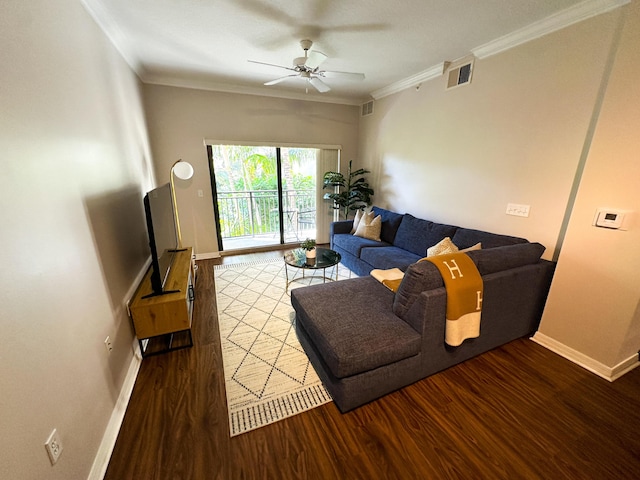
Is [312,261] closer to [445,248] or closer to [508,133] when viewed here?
[445,248]

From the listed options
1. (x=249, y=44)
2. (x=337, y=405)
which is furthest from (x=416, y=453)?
(x=249, y=44)

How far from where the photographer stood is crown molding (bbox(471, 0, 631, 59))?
1903mm

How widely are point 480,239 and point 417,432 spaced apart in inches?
80.4

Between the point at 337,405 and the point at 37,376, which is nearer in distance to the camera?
the point at 37,376

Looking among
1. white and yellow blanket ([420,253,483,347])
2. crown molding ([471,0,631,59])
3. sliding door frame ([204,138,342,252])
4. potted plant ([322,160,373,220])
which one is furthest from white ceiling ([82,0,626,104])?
white and yellow blanket ([420,253,483,347])

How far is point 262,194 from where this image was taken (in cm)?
512

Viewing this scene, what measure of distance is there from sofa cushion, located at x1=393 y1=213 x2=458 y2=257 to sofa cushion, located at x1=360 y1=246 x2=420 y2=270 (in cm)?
10

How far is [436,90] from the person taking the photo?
3.31 meters

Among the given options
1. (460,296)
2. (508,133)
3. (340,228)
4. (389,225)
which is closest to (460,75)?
(508,133)

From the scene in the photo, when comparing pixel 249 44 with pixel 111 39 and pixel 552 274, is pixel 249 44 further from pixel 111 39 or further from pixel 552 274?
pixel 552 274

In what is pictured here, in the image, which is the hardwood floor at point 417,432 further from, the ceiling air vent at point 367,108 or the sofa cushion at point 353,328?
the ceiling air vent at point 367,108

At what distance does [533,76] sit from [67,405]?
402cm

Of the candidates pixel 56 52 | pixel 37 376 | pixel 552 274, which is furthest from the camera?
pixel 552 274

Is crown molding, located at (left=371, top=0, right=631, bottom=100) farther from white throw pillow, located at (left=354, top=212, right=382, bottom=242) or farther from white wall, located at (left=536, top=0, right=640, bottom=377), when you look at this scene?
white throw pillow, located at (left=354, top=212, right=382, bottom=242)
